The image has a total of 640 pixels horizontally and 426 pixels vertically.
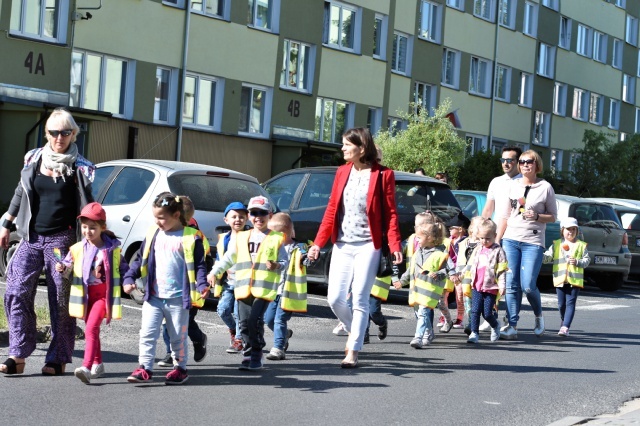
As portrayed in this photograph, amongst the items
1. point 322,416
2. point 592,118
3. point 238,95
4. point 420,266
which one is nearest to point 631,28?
point 592,118

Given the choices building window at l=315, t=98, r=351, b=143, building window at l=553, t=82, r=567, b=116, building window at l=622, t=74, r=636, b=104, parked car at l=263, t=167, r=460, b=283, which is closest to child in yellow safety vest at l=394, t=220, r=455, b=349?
parked car at l=263, t=167, r=460, b=283

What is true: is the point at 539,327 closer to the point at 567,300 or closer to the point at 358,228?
the point at 567,300

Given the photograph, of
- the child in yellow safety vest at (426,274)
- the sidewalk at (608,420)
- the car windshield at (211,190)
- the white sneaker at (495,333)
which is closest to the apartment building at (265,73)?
the car windshield at (211,190)

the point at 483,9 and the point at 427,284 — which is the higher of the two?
the point at 483,9

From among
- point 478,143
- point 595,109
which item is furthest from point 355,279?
point 595,109

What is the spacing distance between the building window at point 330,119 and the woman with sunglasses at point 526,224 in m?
24.6

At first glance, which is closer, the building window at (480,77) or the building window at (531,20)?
the building window at (480,77)

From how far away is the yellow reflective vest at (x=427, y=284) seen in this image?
11.6 m

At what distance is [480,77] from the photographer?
47406 mm

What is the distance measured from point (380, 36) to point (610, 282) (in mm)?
17848

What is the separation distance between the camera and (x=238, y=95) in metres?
33.2

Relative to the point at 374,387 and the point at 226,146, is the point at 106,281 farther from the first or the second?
the point at 226,146

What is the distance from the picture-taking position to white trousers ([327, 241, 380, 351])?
9.80 m

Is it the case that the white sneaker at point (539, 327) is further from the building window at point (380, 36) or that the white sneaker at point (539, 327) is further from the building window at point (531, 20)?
the building window at point (531, 20)
